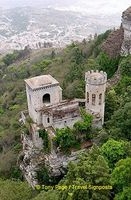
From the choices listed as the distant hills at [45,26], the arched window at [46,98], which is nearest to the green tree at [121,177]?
the arched window at [46,98]

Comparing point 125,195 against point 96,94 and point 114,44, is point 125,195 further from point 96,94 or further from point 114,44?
point 114,44

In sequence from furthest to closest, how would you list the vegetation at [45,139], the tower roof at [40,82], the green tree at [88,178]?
1. the tower roof at [40,82]
2. the vegetation at [45,139]
3. the green tree at [88,178]

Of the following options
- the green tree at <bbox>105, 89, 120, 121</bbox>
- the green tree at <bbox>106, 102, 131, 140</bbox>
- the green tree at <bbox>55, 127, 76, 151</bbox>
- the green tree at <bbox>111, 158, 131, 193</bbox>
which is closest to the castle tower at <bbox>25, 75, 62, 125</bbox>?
the green tree at <bbox>55, 127, 76, 151</bbox>

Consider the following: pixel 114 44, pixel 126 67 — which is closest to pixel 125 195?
pixel 126 67

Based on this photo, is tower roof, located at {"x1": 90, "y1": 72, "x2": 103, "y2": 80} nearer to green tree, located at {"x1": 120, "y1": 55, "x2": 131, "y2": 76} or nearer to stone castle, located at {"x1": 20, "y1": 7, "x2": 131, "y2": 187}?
stone castle, located at {"x1": 20, "y1": 7, "x2": 131, "y2": 187}

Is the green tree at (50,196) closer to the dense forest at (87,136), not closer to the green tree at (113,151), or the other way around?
the dense forest at (87,136)

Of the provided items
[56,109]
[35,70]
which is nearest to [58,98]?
[56,109]

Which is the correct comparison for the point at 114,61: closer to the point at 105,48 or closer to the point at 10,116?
the point at 105,48
